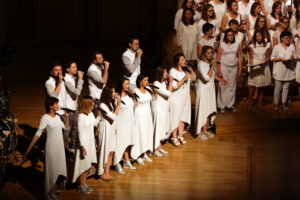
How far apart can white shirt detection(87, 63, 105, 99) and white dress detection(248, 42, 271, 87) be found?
324cm

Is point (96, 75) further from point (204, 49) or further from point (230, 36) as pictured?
point (230, 36)

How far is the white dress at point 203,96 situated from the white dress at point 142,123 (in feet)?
4.43

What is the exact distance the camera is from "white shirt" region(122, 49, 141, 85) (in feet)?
29.8

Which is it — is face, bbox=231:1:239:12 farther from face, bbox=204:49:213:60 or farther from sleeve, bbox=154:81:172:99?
sleeve, bbox=154:81:172:99

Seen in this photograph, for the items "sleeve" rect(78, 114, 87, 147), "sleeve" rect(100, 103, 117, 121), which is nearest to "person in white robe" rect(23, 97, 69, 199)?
"sleeve" rect(78, 114, 87, 147)

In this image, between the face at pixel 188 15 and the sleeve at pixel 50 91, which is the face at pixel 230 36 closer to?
the face at pixel 188 15

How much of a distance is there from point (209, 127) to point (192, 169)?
1797 mm

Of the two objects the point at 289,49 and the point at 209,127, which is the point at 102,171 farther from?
the point at 289,49

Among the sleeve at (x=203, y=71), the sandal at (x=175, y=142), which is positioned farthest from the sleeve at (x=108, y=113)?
the sleeve at (x=203, y=71)

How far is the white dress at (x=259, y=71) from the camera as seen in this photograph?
10508 millimetres

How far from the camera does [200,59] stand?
9781 millimetres

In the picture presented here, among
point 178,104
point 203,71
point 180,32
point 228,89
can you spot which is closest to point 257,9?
point 180,32

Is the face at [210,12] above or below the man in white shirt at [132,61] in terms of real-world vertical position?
above

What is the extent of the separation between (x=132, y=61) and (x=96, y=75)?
2.87ft
